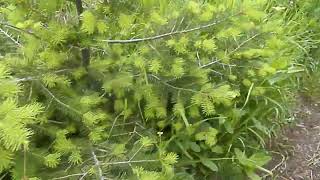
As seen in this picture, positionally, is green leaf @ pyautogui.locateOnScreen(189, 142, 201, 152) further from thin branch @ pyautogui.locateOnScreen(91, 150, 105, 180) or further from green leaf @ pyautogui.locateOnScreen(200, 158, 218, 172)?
thin branch @ pyautogui.locateOnScreen(91, 150, 105, 180)

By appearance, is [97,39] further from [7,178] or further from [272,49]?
[272,49]

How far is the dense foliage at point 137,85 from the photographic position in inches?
73.8

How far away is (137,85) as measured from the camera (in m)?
2.11

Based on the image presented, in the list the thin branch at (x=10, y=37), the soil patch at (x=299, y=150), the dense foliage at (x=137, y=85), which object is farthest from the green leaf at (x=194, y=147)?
the thin branch at (x=10, y=37)

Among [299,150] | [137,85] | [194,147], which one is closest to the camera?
[137,85]

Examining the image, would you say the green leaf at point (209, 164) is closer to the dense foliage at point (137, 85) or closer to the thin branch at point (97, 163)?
the dense foliage at point (137, 85)

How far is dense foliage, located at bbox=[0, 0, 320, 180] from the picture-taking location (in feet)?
6.15

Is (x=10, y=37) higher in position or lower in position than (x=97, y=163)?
higher

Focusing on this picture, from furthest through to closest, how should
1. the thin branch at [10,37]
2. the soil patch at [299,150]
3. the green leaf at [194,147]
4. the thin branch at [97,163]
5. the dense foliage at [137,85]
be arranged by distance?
the soil patch at [299,150]
the green leaf at [194,147]
the thin branch at [10,37]
the dense foliage at [137,85]
the thin branch at [97,163]

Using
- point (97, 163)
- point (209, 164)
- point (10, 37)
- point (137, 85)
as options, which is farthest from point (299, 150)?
point (10, 37)

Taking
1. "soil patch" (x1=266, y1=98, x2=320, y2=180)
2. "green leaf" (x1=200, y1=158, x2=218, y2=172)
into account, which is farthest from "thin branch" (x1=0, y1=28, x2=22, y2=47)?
"soil patch" (x1=266, y1=98, x2=320, y2=180)

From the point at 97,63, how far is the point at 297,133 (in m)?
1.41

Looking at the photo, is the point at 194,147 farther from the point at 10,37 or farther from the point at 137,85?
the point at 10,37

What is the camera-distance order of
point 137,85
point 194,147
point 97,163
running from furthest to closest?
point 194,147
point 137,85
point 97,163
